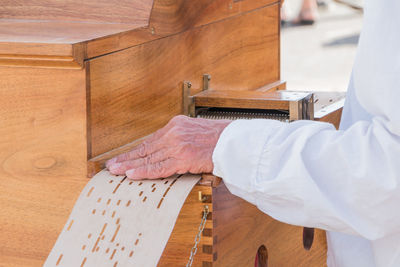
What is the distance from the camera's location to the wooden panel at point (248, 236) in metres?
1.32

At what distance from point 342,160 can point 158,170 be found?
322 mm

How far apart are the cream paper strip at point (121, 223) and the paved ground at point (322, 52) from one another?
16.3 ft

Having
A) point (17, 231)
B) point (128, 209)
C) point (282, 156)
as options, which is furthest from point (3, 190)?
point (282, 156)

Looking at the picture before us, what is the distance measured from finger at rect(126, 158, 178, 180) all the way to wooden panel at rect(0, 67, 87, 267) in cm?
11

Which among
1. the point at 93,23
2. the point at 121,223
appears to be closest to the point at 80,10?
the point at 93,23

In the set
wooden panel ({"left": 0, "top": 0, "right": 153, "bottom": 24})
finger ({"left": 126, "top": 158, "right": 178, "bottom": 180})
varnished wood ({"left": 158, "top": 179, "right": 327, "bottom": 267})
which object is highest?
wooden panel ({"left": 0, "top": 0, "right": 153, "bottom": 24})

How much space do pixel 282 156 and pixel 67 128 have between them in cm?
39

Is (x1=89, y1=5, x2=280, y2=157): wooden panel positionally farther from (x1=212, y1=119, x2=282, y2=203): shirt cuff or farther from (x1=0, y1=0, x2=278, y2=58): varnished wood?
(x1=212, y1=119, x2=282, y2=203): shirt cuff

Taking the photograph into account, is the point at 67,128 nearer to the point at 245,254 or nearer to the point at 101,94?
the point at 101,94

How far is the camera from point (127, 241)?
1172 mm

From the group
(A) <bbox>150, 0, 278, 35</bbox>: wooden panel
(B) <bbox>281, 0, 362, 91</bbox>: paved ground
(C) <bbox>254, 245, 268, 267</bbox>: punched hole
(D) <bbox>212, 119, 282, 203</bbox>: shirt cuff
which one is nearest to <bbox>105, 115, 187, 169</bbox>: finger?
(D) <bbox>212, 119, 282, 203</bbox>: shirt cuff

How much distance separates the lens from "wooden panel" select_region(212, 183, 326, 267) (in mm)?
1316

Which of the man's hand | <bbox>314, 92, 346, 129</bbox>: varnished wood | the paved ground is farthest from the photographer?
the paved ground

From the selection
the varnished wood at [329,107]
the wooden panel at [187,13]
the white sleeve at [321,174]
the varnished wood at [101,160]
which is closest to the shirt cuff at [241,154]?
the white sleeve at [321,174]
